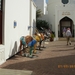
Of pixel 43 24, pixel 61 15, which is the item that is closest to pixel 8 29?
pixel 61 15

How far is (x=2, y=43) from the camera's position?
29.8 ft

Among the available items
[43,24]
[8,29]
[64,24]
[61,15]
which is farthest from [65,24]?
[8,29]

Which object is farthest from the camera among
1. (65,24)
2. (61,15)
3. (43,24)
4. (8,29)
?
(43,24)

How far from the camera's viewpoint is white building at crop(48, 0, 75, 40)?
26578mm

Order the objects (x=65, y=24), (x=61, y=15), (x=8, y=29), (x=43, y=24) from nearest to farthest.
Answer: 1. (x=8, y=29)
2. (x=61, y=15)
3. (x=65, y=24)
4. (x=43, y=24)

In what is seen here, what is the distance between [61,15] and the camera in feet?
87.0

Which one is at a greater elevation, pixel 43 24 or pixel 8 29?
pixel 43 24

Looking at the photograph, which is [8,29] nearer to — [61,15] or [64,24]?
[61,15]

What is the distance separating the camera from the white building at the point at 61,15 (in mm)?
26578

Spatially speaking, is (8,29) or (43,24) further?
(43,24)

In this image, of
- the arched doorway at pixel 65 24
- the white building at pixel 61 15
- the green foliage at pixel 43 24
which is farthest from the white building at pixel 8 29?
the arched doorway at pixel 65 24

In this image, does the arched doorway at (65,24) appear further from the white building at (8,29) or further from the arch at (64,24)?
the white building at (8,29)

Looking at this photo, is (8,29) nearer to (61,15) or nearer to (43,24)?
(61,15)

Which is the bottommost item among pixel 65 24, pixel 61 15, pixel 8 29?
pixel 8 29
